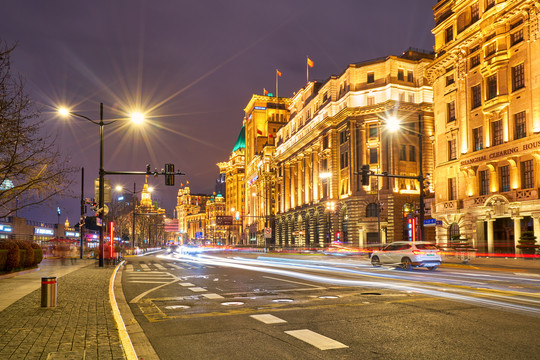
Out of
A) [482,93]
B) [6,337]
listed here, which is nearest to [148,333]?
[6,337]

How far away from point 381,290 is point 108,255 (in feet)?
79.8

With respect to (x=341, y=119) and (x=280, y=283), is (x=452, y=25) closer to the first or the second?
(x=341, y=119)

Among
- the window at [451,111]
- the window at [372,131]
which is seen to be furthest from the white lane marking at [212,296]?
the window at [372,131]

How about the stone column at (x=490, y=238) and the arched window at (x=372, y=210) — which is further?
the arched window at (x=372, y=210)

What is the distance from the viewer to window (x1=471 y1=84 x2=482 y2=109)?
41.8m

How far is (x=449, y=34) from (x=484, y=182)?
52.4 ft

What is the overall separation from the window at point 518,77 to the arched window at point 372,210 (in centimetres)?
3318

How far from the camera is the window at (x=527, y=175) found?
35.8 meters

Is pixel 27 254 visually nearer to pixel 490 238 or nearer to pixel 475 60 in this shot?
pixel 490 238

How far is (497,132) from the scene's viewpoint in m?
39.7

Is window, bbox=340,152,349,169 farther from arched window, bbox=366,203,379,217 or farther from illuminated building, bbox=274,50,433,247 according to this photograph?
arched window, bbox=366,203,379,217

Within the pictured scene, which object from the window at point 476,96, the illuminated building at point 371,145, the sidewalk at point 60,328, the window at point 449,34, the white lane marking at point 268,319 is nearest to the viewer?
the sidewalk at point 60,328

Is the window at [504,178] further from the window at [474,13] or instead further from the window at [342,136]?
the window at [342,136]

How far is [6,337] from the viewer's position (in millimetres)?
7762
